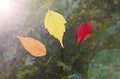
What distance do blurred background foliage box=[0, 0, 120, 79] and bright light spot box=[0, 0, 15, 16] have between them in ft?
0.23

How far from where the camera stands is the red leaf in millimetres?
1452

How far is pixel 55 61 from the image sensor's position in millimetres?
1469

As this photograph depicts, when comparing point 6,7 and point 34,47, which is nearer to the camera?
point 34,47

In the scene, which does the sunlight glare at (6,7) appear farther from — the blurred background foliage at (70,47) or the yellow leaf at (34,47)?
the yellow leaf at (34,47)

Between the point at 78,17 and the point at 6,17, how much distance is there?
434 millimetres

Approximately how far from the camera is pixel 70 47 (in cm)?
149

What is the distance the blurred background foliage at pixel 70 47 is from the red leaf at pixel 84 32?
0.02m

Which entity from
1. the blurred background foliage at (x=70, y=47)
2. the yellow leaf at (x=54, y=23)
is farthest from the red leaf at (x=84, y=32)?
the yellow leaf at (x=54, y=23)

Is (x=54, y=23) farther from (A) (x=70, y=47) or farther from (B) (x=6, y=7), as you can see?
(B) (x=6, y=7)

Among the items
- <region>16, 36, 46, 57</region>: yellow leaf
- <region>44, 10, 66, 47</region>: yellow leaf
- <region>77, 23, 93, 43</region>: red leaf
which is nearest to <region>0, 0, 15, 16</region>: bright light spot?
<region>16, 36, 46, 57</region>: yellow leaf

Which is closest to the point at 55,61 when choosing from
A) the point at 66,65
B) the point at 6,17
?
the point at 66,65

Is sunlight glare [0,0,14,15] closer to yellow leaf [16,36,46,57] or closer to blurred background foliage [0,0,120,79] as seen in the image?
blurred background foliage [0,0,120,79]

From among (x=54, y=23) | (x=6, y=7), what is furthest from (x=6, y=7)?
(x=54, y=23)

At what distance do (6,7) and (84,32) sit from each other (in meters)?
0.52
